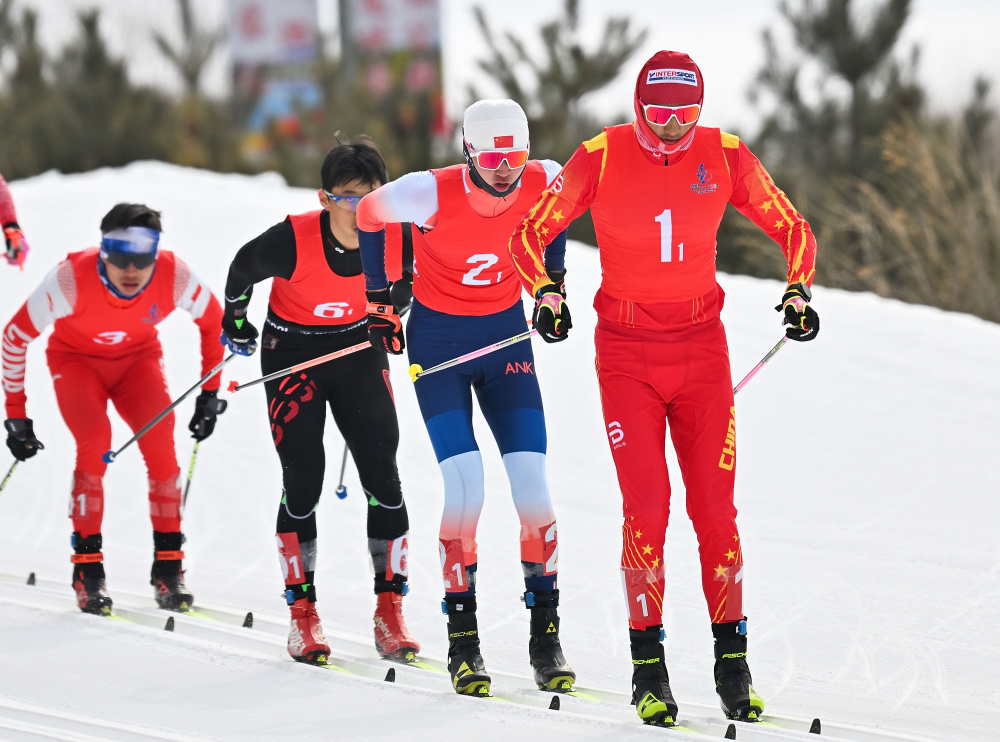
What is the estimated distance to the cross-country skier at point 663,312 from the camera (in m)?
3.73

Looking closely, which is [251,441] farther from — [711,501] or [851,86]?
[851,86]

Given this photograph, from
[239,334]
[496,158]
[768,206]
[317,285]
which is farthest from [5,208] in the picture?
[768,206]

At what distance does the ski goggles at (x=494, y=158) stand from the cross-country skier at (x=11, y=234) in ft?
13.3

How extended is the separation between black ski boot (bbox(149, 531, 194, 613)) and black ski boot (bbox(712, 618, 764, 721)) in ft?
7.85

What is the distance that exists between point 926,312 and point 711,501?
592 cm

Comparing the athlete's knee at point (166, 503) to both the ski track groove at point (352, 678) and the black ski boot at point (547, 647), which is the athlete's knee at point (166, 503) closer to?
the ski track groove at point (352, 678)

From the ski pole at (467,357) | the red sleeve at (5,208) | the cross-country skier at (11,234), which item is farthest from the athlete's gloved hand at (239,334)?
the red sleeve at (5,208)

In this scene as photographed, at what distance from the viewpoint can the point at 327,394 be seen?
4.57 metres

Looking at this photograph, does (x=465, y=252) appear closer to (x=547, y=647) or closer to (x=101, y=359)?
(x=547, y=647)

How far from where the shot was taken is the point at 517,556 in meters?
5.98

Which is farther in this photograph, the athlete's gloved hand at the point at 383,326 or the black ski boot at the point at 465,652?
the athlete's gloved hand at the point at 383,326

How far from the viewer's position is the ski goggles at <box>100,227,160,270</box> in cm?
502

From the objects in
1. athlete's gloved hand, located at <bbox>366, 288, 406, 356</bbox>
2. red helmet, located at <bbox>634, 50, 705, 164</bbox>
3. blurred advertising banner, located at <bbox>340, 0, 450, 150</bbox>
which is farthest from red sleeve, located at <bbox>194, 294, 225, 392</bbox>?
blurred advertising banner, located at <bbox>340, 0, 450, 150</bbox>

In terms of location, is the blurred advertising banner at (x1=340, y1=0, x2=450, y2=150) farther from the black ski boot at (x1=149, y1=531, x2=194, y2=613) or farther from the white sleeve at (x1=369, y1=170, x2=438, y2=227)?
the white sleeve at (x1=369, y1=170, x2=438, y2=227)
